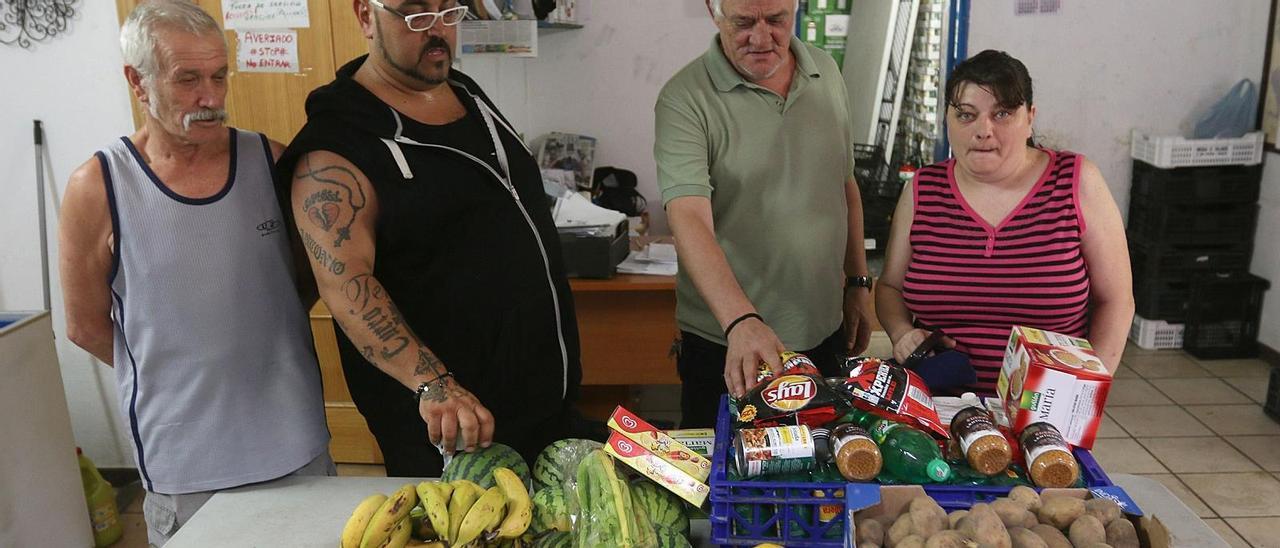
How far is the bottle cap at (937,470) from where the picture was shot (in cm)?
129

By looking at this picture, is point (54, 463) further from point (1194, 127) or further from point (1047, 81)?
point (1194, 127)

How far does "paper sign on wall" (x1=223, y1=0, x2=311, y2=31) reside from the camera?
10.9 ft

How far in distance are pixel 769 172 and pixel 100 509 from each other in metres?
2.60

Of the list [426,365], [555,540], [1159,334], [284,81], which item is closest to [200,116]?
[426,365]

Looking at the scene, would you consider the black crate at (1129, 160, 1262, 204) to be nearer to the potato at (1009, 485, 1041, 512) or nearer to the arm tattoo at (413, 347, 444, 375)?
the potato at (1009, 485, 1041, 512)

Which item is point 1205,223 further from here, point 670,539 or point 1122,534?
point 670,539

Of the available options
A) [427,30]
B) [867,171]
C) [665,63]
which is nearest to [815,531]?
[427,30]

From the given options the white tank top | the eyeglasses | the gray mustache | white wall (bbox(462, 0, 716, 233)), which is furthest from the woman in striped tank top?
white wall (bbox(462, 0, 716, 233))

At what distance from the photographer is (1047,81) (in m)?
5.03

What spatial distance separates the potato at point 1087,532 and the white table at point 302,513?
304mm

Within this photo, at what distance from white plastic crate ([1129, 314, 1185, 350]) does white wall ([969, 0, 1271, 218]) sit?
956 mm

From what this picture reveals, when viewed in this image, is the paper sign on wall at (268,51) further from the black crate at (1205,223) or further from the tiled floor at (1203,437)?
the black crate at (1205,223)

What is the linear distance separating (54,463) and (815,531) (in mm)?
2529

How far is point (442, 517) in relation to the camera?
1336 mm
